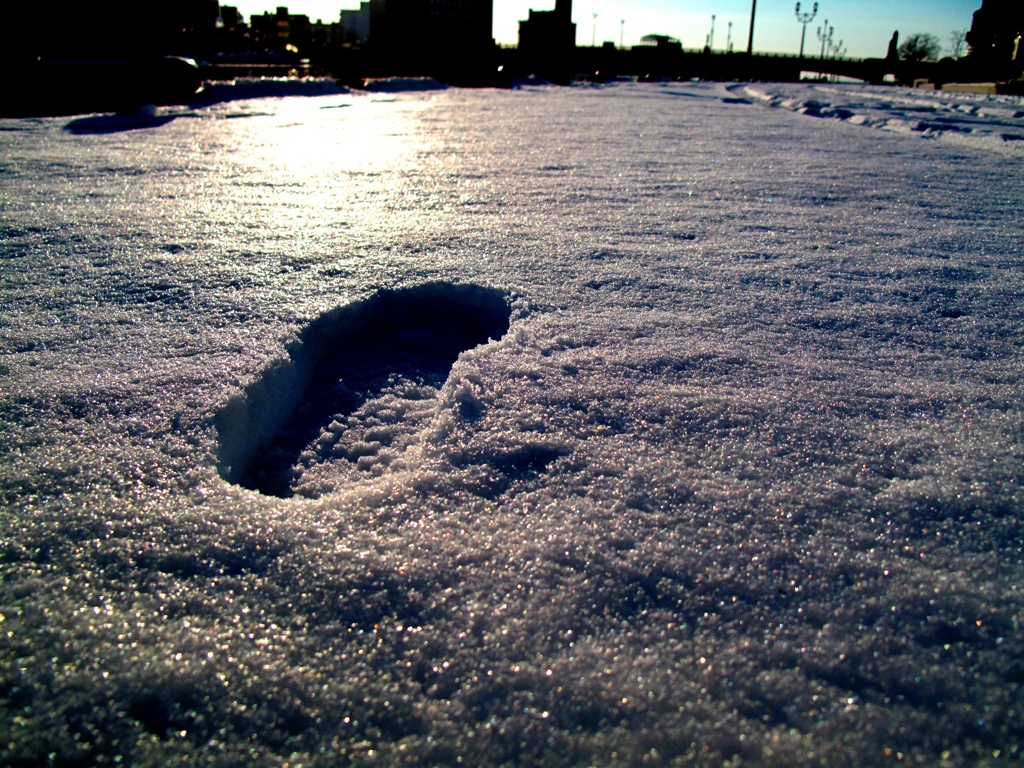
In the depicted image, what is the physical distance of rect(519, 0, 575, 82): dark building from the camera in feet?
56.6

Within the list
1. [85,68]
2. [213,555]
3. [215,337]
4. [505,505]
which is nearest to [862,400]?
[505,505]

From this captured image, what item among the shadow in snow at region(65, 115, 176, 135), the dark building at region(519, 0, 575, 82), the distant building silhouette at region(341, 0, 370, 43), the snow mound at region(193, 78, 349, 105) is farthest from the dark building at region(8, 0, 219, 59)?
the distant building silhouette at region(341, 0, 370, 43)

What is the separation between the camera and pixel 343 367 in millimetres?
1692

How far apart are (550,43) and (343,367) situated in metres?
20.9

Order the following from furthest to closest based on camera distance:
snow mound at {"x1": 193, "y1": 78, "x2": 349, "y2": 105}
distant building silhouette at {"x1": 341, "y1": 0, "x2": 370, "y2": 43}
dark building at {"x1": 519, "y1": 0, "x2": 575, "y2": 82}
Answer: distant building silhouette at {"x1": 341, "y1": 0, "x2": 370, "y2": 43}
dark building at {"x1": 519, "y1": 0, "x2": 575, "y2": 82}
snow mound at {"x1": 193, "y1": 78, "x2": 349, "y2": 105}

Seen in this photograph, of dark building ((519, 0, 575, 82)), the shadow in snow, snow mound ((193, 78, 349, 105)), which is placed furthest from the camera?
dark building ((519, 0, 575, 82))

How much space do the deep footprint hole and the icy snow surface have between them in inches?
0.4

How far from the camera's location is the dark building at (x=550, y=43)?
17.3m

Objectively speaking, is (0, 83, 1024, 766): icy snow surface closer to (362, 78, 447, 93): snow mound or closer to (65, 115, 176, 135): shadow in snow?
(65, 115, 176, 135): shadow in snow

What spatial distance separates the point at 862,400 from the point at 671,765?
100cm

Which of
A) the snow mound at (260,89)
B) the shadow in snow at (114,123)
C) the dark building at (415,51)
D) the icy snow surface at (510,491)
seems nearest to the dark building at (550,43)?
the dark building at (415,51)

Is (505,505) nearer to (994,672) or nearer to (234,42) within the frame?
(994,672)

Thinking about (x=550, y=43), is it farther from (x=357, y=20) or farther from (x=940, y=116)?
(x=357, y=20)

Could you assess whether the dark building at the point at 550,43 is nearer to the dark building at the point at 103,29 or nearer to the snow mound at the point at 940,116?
the snow mound at the point at 940,116
